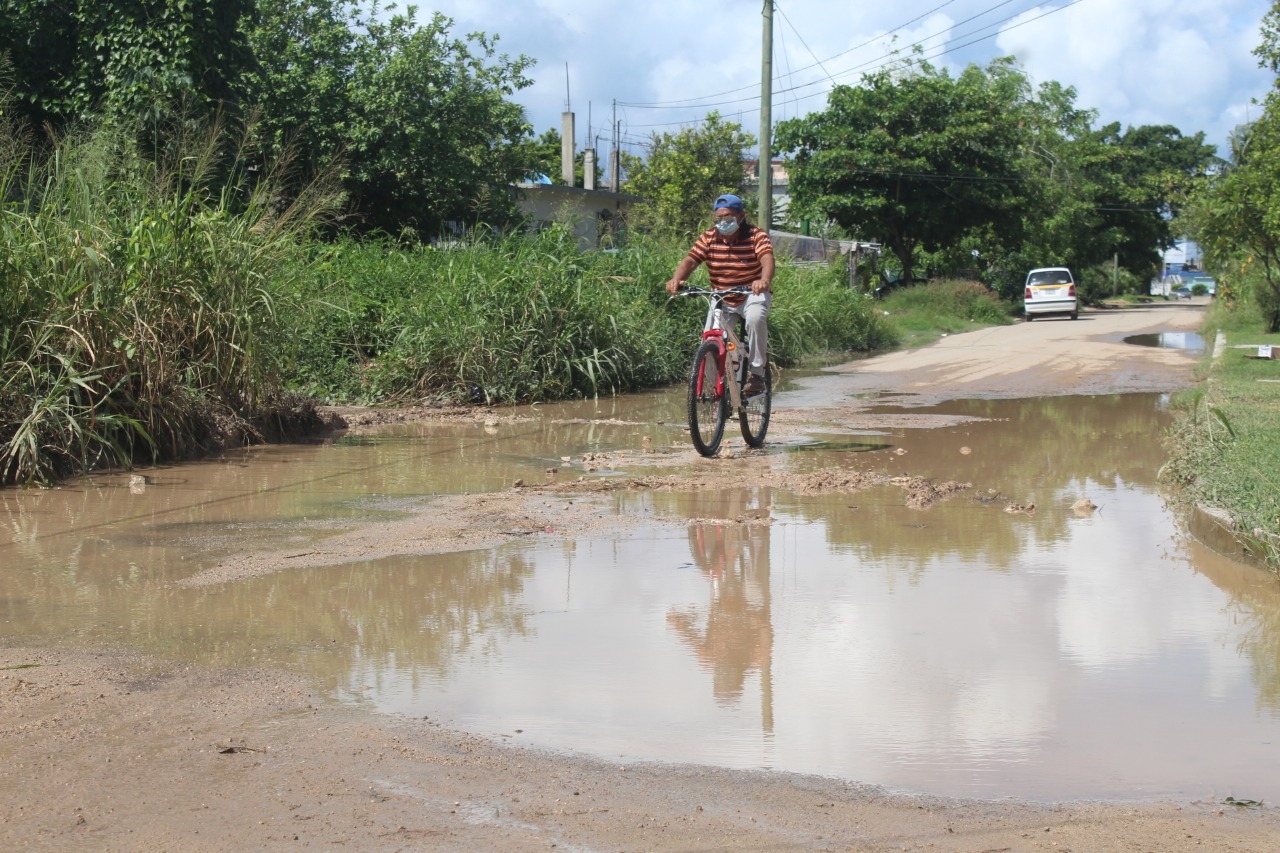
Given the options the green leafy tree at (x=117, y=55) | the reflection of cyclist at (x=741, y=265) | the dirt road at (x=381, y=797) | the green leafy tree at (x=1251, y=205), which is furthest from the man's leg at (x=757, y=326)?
the green leafy tree at (x=1251, y=205)

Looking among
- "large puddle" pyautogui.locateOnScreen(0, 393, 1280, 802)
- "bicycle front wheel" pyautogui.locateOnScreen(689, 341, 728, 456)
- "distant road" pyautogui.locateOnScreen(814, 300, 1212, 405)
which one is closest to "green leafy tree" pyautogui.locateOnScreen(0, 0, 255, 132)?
"distant road" pyautogui.locateOnScreen(814, 300, 1212, 405)

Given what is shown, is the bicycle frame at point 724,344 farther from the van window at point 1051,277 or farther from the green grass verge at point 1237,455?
the van window at point 1051,277

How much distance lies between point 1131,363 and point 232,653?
1688cm

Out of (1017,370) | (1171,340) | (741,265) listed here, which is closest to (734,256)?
(741,265)

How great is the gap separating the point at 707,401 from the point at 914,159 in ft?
117

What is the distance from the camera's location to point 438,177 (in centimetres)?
2559

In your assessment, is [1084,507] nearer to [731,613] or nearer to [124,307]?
[731,613]

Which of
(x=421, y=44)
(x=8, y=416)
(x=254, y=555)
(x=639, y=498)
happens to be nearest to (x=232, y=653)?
(x=254, y=555)

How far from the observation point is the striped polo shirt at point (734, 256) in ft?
31.2

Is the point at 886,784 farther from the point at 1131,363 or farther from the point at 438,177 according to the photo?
the point at 438,177

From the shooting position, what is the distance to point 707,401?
920cm

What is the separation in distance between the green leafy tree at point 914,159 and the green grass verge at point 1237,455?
31.0 meters

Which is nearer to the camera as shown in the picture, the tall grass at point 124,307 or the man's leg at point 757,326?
the tall grass at point 124,307

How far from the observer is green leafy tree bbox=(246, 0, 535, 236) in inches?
981
